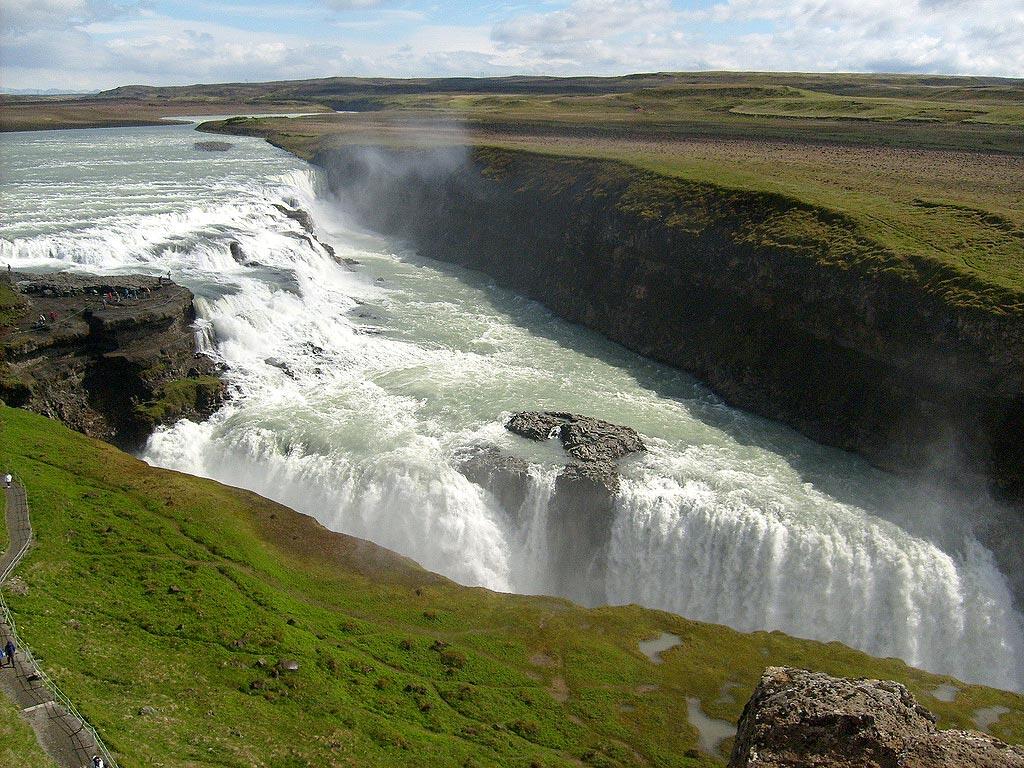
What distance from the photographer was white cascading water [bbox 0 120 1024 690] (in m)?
33.6

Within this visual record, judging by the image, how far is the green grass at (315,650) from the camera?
68.7ft

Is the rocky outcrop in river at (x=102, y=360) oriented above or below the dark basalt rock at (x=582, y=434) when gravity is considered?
above

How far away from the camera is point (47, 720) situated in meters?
18.3

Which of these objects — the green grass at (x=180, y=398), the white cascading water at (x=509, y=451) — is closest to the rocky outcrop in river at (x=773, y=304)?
the white cascading water at (x=509, y=451)

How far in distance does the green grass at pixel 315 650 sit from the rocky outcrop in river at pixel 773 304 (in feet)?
55.3

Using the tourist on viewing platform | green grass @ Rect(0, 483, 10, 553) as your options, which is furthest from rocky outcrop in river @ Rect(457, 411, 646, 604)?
the tourist on viewing platform

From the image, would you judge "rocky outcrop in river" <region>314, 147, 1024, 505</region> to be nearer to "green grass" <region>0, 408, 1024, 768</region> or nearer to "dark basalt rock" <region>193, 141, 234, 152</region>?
"green grass" <region>0, 408, 1024, 768</region>

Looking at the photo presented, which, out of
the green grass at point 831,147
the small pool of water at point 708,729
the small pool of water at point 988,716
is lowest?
the small pool of water at point 988,716

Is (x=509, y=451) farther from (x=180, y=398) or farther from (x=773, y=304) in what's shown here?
(x=773, y=304)

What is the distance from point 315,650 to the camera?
977 inches

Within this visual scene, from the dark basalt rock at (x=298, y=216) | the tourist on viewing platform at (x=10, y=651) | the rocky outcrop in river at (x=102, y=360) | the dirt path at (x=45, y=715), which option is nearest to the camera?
the dirt path at (x=45, y=715)

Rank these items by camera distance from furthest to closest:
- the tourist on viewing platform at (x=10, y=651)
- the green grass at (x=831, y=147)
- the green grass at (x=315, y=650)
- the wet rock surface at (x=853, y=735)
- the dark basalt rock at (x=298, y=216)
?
the dark basalt rock at (x=298, y=216), the green grass at (x=831, y=147), the green grass at (x=315, y=650), the tourist on viewing platform at (x=10, y=651), the wet rock surface at (x=853, y=735)

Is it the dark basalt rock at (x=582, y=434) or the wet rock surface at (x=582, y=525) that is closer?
the wet rock surface at (x=582, y=525)

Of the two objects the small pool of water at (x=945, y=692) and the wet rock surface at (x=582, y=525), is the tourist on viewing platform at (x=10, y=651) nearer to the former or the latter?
the wet rock surface at (x=582, y=525)
